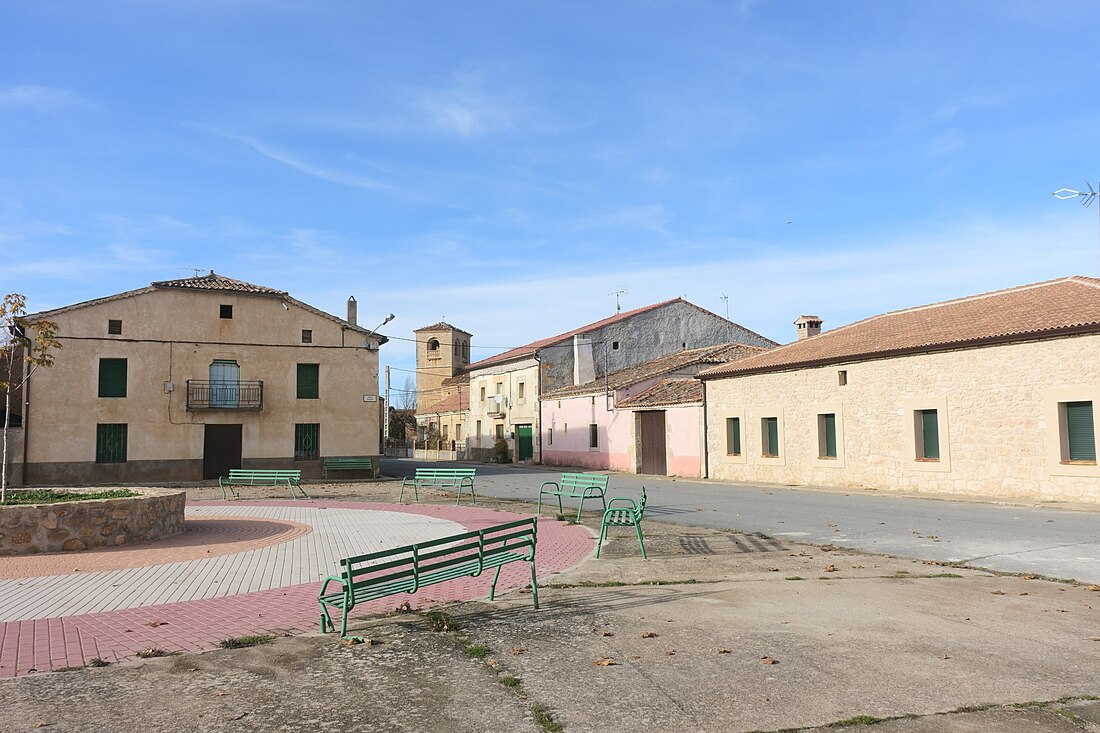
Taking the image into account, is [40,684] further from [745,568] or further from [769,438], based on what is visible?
[769,438]

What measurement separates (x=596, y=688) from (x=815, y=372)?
1951 centimetres

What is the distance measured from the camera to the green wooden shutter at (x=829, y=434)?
22258 mm

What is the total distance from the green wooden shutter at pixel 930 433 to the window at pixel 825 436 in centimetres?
290

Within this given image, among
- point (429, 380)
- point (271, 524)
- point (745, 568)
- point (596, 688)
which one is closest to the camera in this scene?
point (596, 688)

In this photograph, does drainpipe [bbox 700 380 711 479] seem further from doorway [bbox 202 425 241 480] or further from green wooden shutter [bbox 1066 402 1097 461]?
doorway [bbox 202 425 241 480]

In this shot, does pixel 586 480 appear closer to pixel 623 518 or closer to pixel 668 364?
pixel 623 518

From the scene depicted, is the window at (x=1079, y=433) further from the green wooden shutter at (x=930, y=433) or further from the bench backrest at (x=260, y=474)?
the bench backrest at (x=260, y=474)

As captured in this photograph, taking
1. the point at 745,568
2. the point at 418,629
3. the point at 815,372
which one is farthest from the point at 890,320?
the point at 418,629

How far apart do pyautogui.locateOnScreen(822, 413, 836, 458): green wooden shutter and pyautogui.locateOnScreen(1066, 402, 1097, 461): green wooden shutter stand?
619cm

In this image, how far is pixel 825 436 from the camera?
74.0 ft

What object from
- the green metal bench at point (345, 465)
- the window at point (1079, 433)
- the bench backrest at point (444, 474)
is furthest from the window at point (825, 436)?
the green metal bench at point (345, 465)

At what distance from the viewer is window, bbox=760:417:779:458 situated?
2427cm

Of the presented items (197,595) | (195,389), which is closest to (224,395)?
(195,389)

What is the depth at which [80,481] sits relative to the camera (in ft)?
80.3
